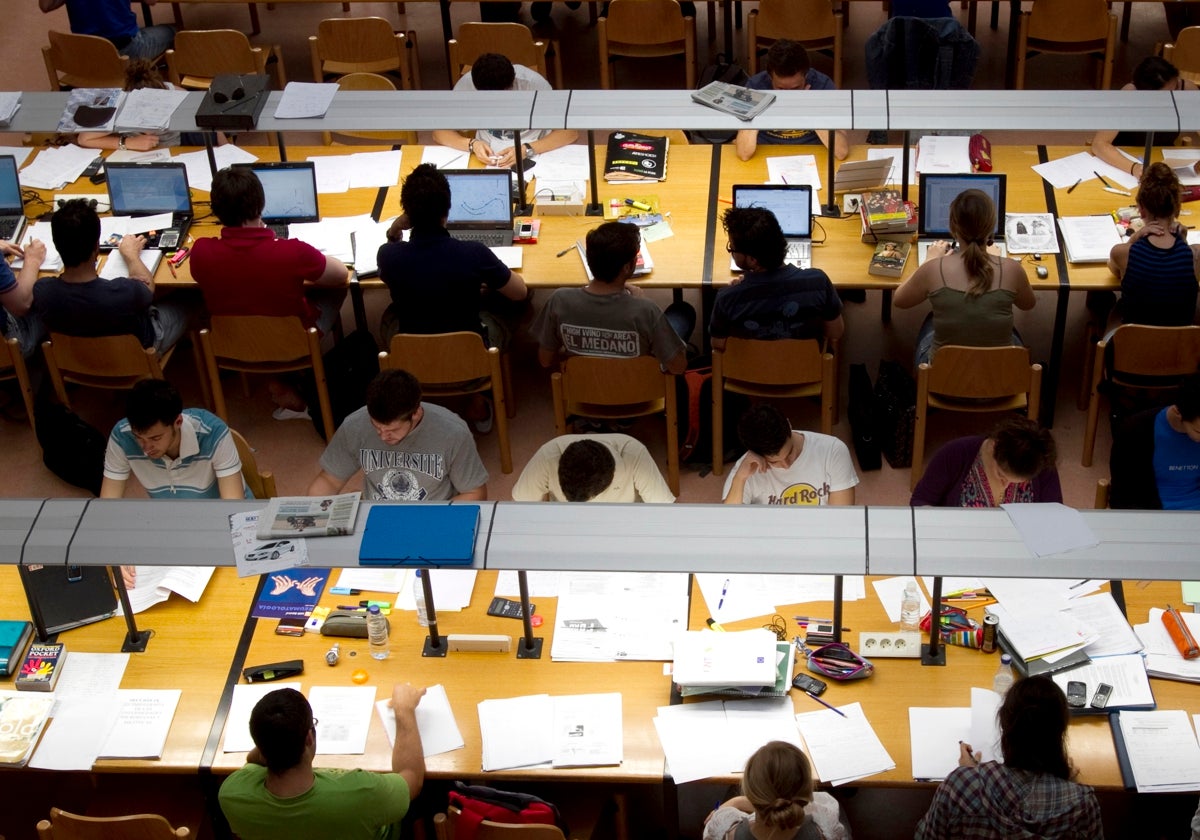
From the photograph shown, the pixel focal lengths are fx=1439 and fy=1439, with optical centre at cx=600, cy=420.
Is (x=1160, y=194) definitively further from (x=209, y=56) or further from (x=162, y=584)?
(x=209, y=56)

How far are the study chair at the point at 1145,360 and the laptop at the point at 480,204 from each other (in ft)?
7.88

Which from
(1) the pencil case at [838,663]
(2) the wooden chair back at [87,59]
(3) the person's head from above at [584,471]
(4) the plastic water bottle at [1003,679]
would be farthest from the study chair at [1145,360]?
(2) the wooden chair back at [87,59]

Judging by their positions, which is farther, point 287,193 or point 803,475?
point 287,193

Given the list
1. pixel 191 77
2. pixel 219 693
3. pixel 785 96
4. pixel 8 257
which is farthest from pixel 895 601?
pixel 191 77

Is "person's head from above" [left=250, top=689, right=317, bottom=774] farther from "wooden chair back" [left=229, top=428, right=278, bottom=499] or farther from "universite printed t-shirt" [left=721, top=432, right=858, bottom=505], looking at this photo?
"universite printed t-shirt" [left=721, top=432, right=858, bottom=505]

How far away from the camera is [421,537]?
3586 mm

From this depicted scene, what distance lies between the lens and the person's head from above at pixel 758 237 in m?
5.23

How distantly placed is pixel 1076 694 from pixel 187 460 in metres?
2.80

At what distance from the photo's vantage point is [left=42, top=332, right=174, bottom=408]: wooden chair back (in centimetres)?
555

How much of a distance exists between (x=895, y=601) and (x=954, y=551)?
2.53 ft

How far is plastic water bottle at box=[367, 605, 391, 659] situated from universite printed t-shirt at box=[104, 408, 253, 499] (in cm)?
92

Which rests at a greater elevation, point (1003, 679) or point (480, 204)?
point (480, 204)

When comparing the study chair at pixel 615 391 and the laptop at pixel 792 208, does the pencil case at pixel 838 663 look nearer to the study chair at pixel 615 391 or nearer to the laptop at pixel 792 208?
the study chair at pixel 615 391

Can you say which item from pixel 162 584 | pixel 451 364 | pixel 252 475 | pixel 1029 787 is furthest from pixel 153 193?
pixel 1029 787
